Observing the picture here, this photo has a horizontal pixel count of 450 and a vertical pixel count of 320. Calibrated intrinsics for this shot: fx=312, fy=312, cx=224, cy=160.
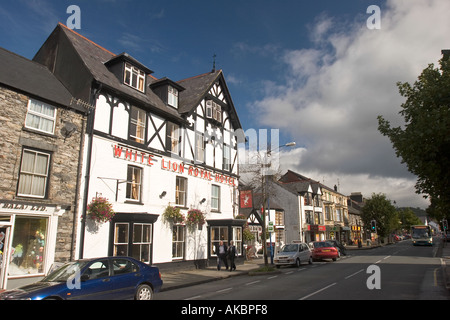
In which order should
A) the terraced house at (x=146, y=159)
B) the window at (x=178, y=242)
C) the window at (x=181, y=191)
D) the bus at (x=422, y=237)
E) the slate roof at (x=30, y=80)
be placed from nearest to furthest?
the slate roof at (x=30, y=80)
the terraced house at (x=146, y=159)
the window at (x=178, y=242)
the window at (x=181, y=191)
the bus at (x=422, y=237)

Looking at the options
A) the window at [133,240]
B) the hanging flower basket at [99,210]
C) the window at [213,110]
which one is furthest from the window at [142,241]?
the window at [213,110]

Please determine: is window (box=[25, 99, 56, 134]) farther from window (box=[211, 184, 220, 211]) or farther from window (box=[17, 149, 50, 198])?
window (box=[211, 184, 220, 211])

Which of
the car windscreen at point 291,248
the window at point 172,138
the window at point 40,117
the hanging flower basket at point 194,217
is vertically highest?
the window at point 172,138

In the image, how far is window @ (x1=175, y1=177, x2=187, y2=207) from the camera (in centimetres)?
1958

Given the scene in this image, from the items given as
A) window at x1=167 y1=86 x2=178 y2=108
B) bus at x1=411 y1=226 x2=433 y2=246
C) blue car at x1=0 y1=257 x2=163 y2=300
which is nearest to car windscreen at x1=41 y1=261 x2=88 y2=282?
blue car at x1=0 y1=257 x2=163 y2=300

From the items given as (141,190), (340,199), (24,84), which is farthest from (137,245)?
(340,199)

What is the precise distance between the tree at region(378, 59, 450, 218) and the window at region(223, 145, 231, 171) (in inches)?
563

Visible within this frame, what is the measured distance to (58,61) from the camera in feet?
56.3

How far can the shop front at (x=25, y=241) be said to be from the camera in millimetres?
11375

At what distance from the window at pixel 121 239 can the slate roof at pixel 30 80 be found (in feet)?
19.3

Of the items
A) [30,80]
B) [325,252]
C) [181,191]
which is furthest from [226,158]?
[30,80]

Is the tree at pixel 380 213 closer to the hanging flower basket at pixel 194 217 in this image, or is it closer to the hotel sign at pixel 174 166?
the hotel sign at pixel 174 166
